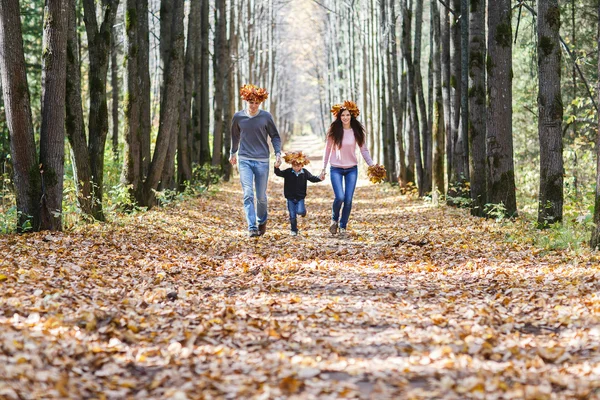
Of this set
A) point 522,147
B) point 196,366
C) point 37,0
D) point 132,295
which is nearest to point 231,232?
point 132,295

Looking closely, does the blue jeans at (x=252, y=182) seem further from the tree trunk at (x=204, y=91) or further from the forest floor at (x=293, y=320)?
the tree trunk at (x=204, y=91)

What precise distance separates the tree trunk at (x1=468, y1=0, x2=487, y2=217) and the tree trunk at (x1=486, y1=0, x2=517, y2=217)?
1.23 meters

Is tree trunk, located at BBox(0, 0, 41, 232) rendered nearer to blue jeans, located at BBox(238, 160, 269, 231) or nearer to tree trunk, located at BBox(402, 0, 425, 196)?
blue jeans, located at BBox(238, 160, 269, 231)

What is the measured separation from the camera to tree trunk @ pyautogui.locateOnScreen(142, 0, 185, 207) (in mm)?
14008

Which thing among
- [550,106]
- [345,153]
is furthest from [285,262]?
[550,106]

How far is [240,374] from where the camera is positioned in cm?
432

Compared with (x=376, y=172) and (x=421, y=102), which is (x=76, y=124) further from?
(x=421, y=102)

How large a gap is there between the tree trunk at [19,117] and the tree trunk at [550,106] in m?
7.68

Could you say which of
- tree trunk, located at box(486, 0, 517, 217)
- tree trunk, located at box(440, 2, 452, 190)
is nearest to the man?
tree trunk, located at box(486, 0, 517, 217)

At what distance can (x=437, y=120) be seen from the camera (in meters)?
16.9

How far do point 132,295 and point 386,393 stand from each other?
A: 3324 millimetres

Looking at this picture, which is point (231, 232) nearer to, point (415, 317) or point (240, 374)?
point (415, 317)

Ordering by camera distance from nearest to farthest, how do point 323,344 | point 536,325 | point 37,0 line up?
point 323,344 → point 536,325 → point 37,0

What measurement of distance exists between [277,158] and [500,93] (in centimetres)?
431
